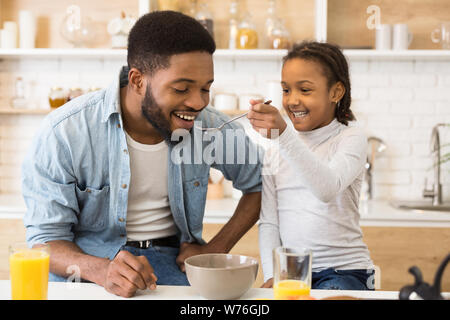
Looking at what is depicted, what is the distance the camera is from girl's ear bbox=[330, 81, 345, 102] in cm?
187

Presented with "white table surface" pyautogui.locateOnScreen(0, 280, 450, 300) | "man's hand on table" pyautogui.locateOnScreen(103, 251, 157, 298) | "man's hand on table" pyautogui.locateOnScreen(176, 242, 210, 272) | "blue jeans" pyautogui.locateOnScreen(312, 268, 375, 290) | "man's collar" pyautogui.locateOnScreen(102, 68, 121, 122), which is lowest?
"blue jeans" pyautogui.locateOnScreen(312, 268, 375, 290)

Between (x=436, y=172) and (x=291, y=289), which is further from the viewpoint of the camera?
(x=436, y=172)

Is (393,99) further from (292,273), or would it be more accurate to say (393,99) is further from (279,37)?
(292,273)

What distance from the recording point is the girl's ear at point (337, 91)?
73.8 inches

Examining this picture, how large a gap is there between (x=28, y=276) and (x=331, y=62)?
1277 millimetres

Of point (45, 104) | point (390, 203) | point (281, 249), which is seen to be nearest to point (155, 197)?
point (281, 249)

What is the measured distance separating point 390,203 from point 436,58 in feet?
3.11

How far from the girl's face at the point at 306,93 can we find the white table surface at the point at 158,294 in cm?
79

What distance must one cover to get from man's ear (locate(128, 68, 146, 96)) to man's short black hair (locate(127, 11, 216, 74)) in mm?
18

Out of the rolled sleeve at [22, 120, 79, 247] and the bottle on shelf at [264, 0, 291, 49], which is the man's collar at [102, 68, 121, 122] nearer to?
the rolled sleeve at [22, 120, 79, 247]

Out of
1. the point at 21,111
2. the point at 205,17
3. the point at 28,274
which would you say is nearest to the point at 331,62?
the point at 28,274

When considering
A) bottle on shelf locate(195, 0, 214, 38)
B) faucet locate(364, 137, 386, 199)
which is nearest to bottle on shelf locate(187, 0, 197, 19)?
bottle on shelf locate(195, 0, 214, 38)

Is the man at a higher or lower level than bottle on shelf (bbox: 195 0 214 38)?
lower

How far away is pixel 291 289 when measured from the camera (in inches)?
40.6
